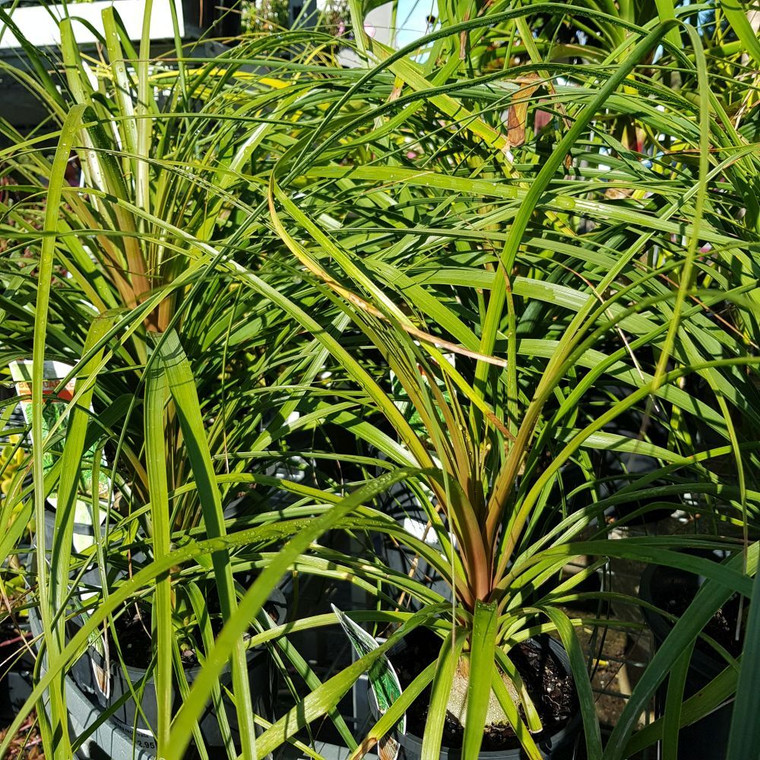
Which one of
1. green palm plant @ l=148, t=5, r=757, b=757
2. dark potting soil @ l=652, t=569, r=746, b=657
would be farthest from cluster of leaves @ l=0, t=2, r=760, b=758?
dark potting soil @ l=652, t=569, r=746, b=657

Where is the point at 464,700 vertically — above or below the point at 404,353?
below

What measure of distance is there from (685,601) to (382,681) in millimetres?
370

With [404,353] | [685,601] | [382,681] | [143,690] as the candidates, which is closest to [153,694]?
[143,690]

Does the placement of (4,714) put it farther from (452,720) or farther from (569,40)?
(569,40)

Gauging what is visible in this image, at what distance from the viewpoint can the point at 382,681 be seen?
0.47m

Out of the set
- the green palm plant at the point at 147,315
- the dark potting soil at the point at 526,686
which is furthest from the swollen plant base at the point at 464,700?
the green palm plant at the point at 147,315

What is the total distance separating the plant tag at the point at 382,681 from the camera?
0.45 m

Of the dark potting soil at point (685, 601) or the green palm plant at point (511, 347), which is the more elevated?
the green palm plant at point (511, 347)

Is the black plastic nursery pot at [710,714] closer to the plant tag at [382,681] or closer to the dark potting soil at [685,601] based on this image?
the dark potting soil at [685,601]

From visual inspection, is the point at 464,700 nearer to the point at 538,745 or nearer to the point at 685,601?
the point at 538,745

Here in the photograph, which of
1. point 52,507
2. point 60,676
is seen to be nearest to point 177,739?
point 60,676

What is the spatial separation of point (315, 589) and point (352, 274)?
627 millimetres

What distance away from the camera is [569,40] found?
1308mm

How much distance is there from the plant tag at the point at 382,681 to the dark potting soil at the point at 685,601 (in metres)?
0.32
